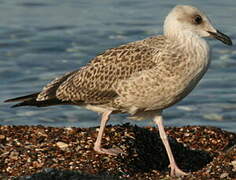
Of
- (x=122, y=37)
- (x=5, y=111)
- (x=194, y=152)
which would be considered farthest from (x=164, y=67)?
(x=122, y=37)

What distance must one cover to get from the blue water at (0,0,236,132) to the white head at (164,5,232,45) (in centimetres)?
343

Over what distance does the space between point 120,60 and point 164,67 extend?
0.62m

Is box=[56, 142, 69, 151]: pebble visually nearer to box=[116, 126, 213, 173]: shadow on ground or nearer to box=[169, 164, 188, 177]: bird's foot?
box=[116, 126, 213, 173]: shadow on ground

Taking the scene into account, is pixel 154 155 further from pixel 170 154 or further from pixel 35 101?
pixel 35 101

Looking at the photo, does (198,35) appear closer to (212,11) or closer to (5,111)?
(5,111)

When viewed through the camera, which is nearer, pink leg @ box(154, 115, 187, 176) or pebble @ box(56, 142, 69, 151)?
pink leg @ box(154, 115, 187, 176)

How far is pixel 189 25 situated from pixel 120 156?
1672 mm

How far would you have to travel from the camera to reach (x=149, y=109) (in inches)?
356

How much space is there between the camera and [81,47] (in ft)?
56.1

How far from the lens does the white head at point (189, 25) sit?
9141 millimetres

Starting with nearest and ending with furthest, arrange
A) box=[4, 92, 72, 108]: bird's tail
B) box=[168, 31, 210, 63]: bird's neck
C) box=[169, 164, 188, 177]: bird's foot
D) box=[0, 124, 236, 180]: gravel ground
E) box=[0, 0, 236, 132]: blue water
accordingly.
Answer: box=[0, 124, 236, 180]: gravel ground < box=[169, 164, 188, 177]: bird's foot < box=[168, 31, 210, 63]: bird's neck < box=[4, 92, 72, 108]: bird's tail < box=[0, 0, 236, 132]: blue water

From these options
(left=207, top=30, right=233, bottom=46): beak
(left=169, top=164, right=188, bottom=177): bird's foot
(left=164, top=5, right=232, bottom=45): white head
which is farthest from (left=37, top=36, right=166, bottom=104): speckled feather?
(left=169, top=164, right=188, bottom=177): bird's foot

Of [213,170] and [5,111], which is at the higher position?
[213,170]

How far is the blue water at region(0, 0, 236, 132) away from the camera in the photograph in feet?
43.7
